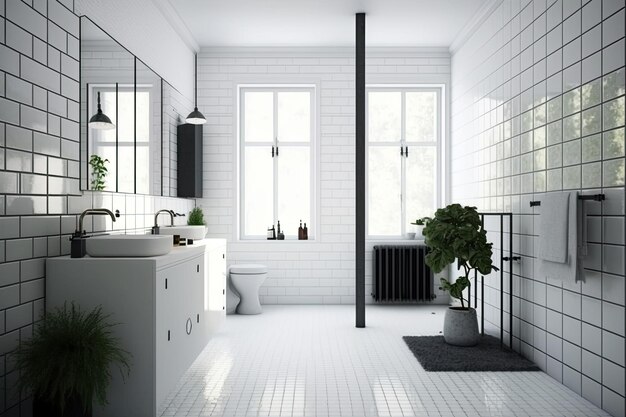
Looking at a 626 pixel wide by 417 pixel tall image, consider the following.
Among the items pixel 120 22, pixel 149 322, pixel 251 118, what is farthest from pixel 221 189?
pixel 149 322

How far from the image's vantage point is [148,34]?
4.65 meters

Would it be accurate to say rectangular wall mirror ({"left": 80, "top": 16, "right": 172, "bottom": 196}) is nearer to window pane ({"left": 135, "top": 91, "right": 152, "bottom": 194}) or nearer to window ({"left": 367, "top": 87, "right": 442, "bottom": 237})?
window pane ({"left": 135, "top": 91, "right": 152, "bottom": 194})

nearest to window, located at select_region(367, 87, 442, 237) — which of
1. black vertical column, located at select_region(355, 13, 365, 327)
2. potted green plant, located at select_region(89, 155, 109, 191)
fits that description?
black vertical column, located at select_region(355, 13, 365, 327)

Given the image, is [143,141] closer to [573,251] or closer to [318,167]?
[318,167]

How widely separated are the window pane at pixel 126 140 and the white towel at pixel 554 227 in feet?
10.2

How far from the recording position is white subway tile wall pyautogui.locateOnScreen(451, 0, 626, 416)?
9.81 feet

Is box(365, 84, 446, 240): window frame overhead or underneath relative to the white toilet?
overhead

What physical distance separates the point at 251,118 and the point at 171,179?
1670 millimetres

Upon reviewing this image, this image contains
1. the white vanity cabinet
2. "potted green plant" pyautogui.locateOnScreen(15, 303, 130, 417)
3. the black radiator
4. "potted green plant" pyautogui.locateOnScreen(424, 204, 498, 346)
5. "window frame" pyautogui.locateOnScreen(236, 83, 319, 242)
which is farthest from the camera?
"window frame" pyautogui.locateOnScreen(236, 83, 319, 242)

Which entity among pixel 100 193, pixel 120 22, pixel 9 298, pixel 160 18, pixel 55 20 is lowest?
pixel 9 298

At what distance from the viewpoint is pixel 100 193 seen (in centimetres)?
358

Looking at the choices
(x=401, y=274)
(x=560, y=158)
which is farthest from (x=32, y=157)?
(x=401, y=274)

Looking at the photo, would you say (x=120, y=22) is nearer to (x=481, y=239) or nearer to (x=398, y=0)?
(x=398, y=0)

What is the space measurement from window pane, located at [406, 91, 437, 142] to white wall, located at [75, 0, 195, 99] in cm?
287
